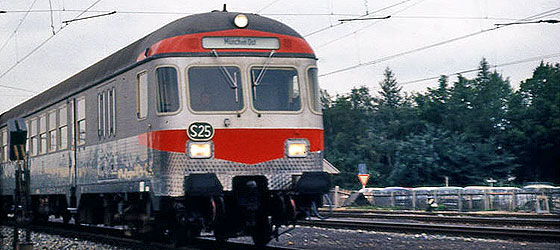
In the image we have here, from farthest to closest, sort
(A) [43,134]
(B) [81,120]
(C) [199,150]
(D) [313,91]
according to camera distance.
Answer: (A) [43,134] < (B) [81,120] < (D) [313,91] < (C) [199,150]

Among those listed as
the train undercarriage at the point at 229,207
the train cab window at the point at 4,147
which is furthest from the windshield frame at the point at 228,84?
the train cab window at the point at 4,147

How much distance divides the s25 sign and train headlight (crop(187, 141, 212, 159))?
2.8 inches

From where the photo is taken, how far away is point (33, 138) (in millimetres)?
20078

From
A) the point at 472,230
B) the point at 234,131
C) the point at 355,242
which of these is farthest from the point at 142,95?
the point at 472,230

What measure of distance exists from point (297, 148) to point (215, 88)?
4.93 ft

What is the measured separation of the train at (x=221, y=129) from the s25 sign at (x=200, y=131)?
0.01 metres

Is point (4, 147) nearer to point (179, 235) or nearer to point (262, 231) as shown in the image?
point (179, 235)

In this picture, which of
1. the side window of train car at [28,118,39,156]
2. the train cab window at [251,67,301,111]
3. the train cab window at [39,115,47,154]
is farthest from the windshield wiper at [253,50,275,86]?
the side window of train car at [28,118,39,156]

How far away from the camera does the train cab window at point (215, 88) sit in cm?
1166

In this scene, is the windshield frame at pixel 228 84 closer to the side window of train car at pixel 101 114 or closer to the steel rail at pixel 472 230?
the side window of train car at pixel 101 114

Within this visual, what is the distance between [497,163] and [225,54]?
43.4 meters

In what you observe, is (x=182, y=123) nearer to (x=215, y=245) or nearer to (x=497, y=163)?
(x=215, y=245)

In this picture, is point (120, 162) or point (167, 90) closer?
point (167, 90)

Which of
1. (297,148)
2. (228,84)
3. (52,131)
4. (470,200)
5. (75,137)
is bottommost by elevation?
(470,200)
